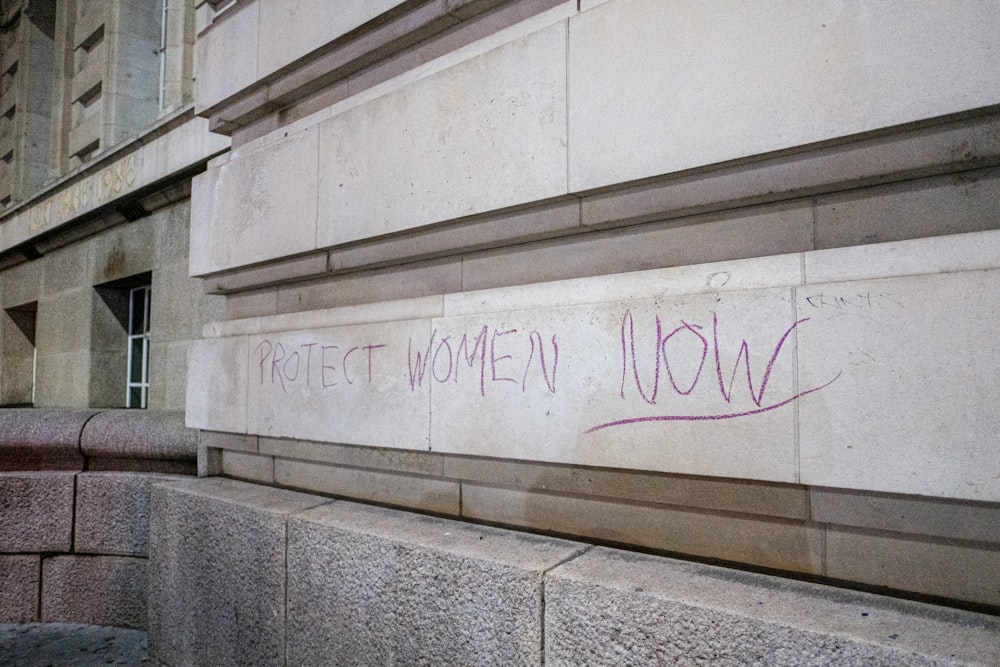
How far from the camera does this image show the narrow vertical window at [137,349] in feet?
26.4

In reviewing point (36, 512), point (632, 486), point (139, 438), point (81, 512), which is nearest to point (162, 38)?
point (139, 438)

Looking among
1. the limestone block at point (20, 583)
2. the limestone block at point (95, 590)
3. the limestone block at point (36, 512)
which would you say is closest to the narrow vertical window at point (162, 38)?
the limestone block at point (36, 512)

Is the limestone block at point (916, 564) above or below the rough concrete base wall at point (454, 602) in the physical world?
above

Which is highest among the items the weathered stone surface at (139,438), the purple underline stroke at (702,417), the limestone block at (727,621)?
the purple underline stroke at (702,417)

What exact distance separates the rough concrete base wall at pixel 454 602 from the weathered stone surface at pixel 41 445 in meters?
1.19

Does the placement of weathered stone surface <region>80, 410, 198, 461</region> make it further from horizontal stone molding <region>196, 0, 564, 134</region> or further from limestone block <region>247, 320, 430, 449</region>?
horizontal stone molding <region>196, 0, 564, 134</region>

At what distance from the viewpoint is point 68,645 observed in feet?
14.6

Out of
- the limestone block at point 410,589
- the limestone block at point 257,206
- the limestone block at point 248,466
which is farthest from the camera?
the limestone block at point 248,466

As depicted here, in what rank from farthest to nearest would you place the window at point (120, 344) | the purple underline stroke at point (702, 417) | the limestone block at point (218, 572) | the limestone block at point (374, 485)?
1. the window at point (120, 344)
2. the limestone block at point (218, 572)
3. the limestone block at point (374, 485)
4. the purple underline stroke at point (702, 417)

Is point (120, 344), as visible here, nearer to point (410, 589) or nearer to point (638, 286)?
point (410, 589)

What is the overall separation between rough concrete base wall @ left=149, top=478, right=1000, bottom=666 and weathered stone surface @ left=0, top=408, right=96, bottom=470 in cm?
119

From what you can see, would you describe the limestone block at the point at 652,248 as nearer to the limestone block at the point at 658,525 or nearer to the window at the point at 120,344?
the limestone block at the point at 658,525

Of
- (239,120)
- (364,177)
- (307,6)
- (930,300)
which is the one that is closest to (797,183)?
(930,300)

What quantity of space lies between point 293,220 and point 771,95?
281 cm
